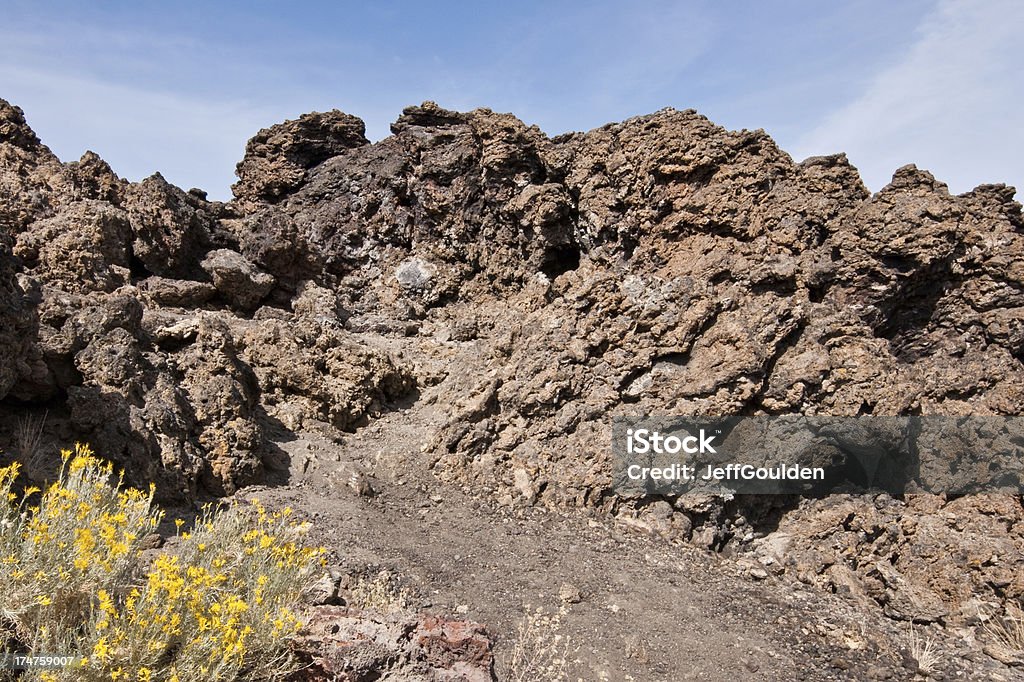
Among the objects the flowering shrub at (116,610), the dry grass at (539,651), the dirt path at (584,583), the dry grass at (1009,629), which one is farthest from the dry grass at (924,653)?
the flowering shrub at (116,610)

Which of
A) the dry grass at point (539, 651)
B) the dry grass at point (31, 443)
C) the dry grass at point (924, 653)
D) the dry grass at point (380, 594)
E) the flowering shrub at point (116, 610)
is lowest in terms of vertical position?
the dry grass at point (924, 653)

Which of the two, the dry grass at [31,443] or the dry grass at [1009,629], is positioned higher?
the dry grass at [31,443]

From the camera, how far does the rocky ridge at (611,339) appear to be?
299 inches

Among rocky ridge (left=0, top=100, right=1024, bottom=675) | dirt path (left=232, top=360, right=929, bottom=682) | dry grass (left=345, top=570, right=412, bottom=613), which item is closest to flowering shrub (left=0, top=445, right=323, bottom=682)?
dry grass (left=345, top=570, right=412, bottom=613)

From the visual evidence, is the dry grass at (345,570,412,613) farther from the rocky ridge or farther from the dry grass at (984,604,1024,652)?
the dry grass at (984,604,1024,652)

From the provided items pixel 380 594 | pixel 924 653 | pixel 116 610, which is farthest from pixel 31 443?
pixel 924 653

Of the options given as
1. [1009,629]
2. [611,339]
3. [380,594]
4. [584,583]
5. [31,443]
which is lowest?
[1009,629]

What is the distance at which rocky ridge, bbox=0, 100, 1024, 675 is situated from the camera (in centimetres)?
759

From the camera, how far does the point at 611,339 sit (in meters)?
9.80

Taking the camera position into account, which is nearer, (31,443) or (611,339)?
(31,443)

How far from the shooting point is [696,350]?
9.50m

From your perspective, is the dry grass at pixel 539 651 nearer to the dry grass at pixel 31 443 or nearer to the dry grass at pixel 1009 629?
the dry grass at pixel 31 443

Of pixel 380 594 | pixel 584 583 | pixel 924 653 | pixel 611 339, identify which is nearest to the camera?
pixel 380 594

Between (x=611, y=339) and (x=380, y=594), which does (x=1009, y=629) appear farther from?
(x=380, y=594)
